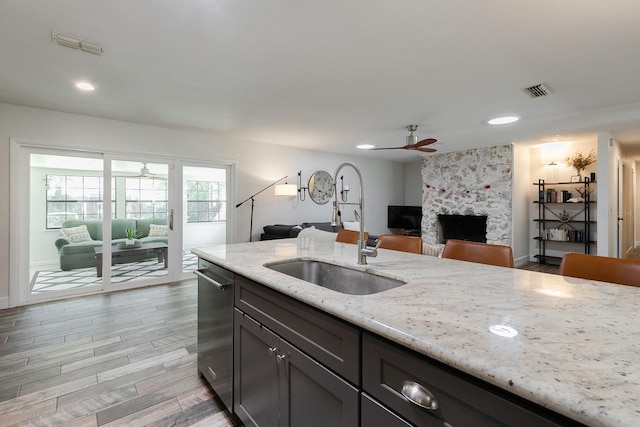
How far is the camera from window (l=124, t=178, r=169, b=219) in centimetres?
431

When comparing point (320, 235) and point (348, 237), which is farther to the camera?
point (320, 235)

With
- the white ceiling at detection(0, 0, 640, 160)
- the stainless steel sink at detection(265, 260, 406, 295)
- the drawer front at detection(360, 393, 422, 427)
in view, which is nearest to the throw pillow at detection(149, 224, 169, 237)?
the white ceiling at detection(0, 0, 640, 160)

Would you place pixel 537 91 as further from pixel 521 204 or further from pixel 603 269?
pixel 521 204

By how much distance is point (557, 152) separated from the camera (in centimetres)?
609

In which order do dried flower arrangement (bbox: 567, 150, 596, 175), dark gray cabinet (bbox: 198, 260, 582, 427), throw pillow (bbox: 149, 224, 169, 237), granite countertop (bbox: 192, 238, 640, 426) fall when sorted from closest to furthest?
granite countertop (bbox: 192, 238, 640, 426) → dark gray cabinet (bbox: 198, 260, 582, 427) → throw pillow (bbox: 149, 224, 169, 237) → dried flower arrangement (bbox: 567, 150, 596, 175)

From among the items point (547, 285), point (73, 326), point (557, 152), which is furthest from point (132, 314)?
point (557, 152)

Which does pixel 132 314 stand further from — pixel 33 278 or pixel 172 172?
pixel 172 172

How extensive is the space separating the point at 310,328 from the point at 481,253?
4.44 feet


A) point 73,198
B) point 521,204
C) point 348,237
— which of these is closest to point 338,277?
point 348,237

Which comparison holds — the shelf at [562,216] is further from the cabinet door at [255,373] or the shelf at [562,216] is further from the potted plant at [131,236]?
the potted plant at [131,236]

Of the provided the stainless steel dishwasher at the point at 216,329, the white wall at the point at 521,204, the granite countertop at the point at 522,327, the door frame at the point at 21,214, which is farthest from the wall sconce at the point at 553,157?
the door frame at the point at 21,214

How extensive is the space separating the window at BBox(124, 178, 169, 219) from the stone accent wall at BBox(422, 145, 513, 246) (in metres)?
5.53

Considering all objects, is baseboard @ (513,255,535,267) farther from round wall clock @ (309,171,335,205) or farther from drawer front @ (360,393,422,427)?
drawer front @ (360,393,422,427)

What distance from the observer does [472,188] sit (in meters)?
6.35
